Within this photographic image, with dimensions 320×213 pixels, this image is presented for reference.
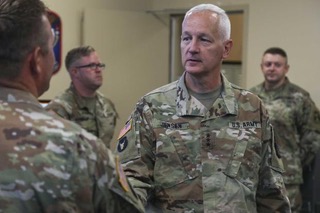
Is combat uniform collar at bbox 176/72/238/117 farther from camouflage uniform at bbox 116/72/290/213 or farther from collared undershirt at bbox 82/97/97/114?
collared undershirt at bbox 82/97/97/114

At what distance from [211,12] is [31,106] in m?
1.07

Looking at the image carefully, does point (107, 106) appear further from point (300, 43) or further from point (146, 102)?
point (146, 102)

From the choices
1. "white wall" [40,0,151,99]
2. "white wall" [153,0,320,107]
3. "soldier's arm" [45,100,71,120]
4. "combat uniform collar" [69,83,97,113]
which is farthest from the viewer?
"white wall" [40,0,151,99]

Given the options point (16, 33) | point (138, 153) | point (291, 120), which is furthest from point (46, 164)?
point (291, 120)

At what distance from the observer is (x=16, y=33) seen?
4.18ft

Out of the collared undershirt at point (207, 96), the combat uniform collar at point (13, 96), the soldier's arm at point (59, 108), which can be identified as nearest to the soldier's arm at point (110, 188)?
the combat uniform collar at point (13, 96)

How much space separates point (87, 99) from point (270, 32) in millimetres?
1990

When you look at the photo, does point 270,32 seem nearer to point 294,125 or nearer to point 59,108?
point 294,125

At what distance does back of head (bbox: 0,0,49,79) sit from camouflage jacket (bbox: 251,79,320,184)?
3.51m

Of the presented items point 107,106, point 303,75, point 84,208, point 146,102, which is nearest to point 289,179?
point 303,75

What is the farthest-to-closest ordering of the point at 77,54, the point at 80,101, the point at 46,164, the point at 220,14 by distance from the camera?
the point at 77,54
the point at 80,101
the point at 220,14
the point at 46,164

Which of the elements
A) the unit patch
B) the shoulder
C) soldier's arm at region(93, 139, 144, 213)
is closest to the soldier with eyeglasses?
the shoulder

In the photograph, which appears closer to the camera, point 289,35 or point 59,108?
point 59,108

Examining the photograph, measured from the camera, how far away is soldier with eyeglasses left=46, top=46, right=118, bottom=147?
416cm
